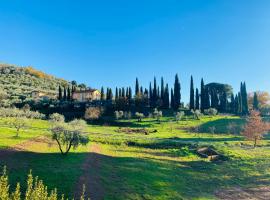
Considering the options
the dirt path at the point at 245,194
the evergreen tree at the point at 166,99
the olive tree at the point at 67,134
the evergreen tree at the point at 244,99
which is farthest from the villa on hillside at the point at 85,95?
the dirt path at the point at 245,194

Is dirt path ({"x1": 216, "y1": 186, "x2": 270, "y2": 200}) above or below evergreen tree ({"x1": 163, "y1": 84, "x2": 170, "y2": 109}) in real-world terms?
below

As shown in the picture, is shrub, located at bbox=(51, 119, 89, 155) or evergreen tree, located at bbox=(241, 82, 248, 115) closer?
shrub, located at bbox=(51, 119, 89, 155)

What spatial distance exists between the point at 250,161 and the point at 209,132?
111 feet

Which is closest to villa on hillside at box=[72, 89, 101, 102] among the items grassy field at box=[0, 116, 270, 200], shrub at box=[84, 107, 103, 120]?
shrub at box=[84, 107, 103, 120]

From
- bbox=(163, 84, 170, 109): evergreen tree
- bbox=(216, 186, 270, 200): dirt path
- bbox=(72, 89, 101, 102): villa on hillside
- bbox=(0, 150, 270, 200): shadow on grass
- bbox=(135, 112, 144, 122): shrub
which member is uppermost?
bbox=(72, 89, 101, 102): villa on hillside

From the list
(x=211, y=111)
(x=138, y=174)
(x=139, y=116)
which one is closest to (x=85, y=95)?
(x=139, y=116)

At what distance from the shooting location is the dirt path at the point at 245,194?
29.5 metres

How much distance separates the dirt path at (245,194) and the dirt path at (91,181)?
11672mm

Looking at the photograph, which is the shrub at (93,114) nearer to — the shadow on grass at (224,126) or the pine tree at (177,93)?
the pine tree at (177,93)

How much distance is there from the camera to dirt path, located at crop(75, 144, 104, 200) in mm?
26125

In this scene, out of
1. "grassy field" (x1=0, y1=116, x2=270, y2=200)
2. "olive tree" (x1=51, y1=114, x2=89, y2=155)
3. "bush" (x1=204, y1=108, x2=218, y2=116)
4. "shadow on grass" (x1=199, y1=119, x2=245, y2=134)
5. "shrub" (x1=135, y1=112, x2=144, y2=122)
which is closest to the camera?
"grassy field" (x1=0, y1=116, x2=270, y2=200)

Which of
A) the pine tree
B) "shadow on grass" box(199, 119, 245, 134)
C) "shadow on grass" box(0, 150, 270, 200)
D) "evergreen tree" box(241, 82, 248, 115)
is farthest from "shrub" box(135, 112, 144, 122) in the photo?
"shadow on grass" box(0, 150, 270, 200)

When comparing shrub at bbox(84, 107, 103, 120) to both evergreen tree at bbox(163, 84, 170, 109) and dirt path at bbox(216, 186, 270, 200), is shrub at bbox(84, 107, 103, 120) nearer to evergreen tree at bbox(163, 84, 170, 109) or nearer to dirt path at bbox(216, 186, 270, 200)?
evergreen tree at bbox(163, 84, 170, 109)

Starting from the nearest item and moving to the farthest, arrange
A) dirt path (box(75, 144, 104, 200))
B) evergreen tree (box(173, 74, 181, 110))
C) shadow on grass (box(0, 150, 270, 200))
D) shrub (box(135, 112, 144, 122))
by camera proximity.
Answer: dirt path (box(75, 144, 104, 200)), shadow on grass (box(0, 150, 270, 200)), shrub (box(135, 112, 144, 122)), evergreen tree (box(173, 74, 181, 110))
